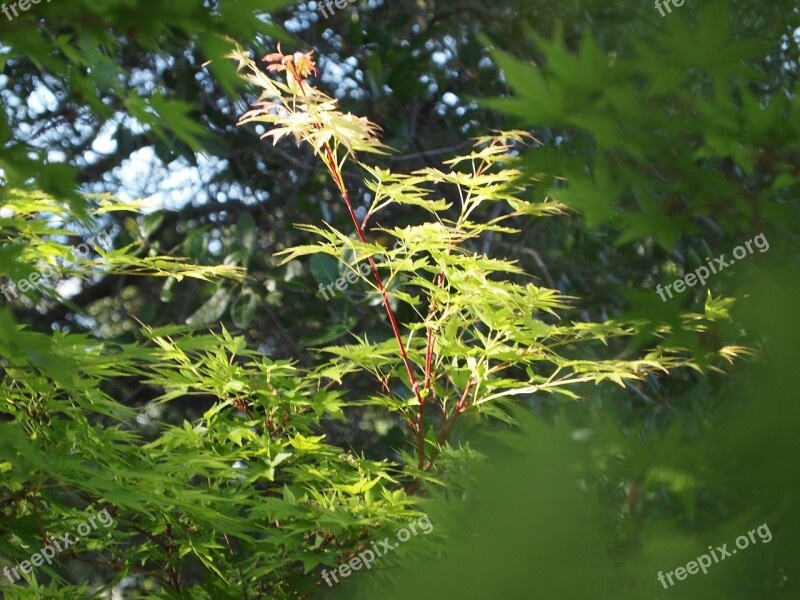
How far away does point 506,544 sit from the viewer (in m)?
0.39

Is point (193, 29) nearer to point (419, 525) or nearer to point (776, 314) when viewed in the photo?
point (776, 314)

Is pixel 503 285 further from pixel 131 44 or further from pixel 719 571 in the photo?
pixel 131 44

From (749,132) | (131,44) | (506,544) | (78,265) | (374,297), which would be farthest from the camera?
(131,44)

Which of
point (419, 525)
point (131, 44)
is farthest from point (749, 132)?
point (131, 44)

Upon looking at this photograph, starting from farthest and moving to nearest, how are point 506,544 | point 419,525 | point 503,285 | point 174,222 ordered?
point 174,222 → point 503,285 → point 419,525 → point 506,544

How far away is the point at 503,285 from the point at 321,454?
33cm

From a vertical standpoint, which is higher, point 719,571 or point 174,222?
point 174,222

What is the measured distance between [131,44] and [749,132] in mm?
2489

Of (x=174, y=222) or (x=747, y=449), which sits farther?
(x=174, y=222)

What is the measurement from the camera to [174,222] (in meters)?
2.95

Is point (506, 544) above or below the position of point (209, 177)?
below

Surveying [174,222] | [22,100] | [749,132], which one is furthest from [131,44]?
[749,132]

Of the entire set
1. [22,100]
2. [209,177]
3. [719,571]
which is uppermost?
[22,100]

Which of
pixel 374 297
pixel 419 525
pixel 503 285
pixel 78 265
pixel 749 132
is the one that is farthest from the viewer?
pixel 374 297
